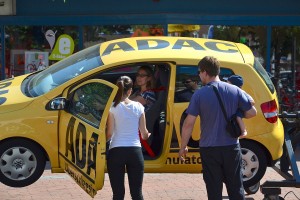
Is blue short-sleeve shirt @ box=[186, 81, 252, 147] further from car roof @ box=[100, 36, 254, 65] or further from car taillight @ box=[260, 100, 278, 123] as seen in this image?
car taillight @ box=[260, 100, 278, 123]

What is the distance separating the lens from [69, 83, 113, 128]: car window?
7148 mm

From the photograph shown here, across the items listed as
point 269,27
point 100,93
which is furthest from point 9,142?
point 269,27

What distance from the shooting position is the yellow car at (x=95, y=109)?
7.83m

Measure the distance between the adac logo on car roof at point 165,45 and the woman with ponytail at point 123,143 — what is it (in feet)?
5.29

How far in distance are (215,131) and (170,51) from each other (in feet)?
6.69

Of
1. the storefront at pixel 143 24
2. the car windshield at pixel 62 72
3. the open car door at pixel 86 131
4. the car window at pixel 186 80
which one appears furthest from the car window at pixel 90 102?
the storefront at pixel 143 24

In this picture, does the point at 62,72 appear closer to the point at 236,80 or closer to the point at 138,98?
the point at 138,98

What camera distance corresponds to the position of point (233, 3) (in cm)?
1384

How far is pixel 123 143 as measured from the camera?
6.73 metres

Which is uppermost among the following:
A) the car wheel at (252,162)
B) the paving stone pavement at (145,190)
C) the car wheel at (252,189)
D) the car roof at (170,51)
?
the car roof at (170,51)

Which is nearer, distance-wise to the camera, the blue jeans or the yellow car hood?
the blue jeans

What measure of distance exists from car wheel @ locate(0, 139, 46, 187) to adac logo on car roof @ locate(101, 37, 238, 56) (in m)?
1.48

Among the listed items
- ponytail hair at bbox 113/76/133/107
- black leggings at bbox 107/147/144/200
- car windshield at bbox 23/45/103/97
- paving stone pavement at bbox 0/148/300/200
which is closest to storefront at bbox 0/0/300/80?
paving stone pavement at bbox 0/148/300/200

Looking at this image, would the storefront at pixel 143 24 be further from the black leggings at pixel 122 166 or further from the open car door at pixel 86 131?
the black leggings at pixel 122 166
